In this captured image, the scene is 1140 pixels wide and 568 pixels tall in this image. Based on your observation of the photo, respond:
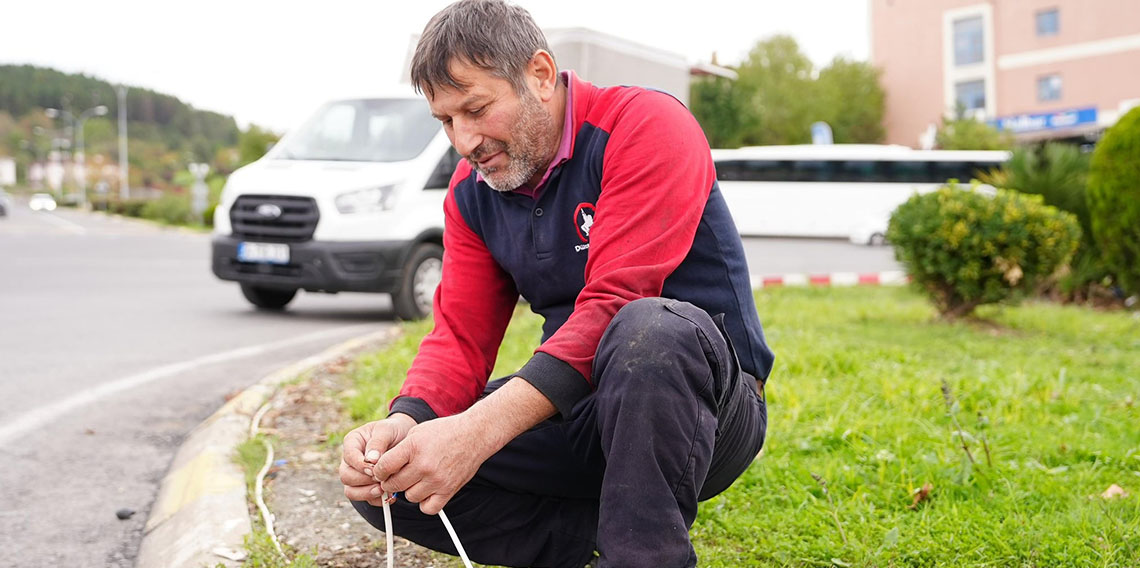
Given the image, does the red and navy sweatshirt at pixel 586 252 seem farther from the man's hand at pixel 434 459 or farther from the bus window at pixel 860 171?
the bus window at pixel 860 171

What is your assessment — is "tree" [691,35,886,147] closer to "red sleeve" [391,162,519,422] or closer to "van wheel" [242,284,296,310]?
"van wheel" [242,284,296,310]

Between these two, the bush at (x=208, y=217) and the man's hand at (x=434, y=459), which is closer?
the man's hand at (x=434, y=459)

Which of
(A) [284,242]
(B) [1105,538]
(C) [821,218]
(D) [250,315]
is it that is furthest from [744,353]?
(C) [821,218]

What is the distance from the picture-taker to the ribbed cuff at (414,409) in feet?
7.59

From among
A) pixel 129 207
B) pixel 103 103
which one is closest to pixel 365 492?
pixel 129 207

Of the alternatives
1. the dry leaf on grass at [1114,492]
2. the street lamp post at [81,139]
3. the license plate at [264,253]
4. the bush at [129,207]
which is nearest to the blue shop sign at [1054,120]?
the license plate at [264,253]

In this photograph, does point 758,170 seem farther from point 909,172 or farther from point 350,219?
point 350,219

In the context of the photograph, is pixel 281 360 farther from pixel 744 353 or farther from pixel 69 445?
pixel 744 353

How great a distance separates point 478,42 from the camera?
2.21 meters

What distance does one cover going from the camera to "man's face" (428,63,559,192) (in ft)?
7.43

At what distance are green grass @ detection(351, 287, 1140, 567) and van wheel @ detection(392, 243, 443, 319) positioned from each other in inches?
86.1

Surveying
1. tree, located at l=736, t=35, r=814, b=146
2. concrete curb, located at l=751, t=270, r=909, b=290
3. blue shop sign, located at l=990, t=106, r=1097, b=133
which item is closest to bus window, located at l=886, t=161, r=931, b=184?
blue shop sign, located at l=990, t=106, r=1097, b=133

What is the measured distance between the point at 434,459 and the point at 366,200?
22.7ft

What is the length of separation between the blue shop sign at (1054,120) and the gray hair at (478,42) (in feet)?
138
